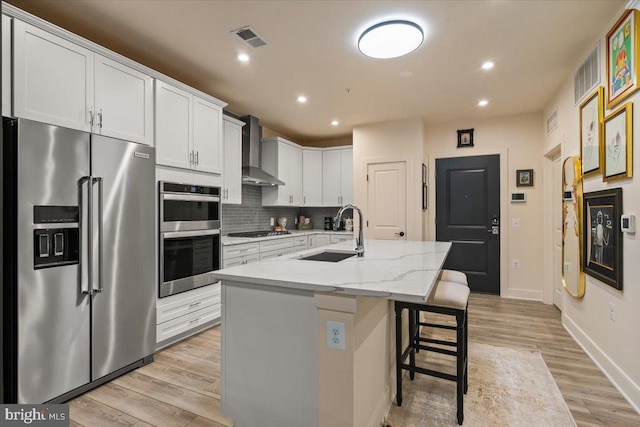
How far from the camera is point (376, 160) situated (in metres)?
5.11

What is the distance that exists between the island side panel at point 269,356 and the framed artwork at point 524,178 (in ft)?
13.6

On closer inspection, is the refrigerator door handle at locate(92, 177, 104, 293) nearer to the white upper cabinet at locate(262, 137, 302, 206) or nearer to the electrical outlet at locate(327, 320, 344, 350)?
the electrical outlet at locate(327, 320, 344, 350)

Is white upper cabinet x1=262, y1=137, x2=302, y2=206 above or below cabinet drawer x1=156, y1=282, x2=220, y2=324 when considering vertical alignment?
above

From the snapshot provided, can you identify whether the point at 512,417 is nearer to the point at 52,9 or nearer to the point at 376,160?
the point at 376,160

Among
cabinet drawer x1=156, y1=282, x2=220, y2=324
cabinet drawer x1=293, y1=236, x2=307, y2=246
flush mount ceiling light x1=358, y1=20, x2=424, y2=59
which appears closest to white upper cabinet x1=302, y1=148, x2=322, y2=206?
cabinet drawer x1=293, y1=236, x2=307, y2=246

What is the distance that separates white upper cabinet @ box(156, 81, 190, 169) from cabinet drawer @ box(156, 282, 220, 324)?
121 cm

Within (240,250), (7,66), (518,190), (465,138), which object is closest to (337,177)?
(465,138)

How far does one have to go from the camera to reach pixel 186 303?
3176 millimetres

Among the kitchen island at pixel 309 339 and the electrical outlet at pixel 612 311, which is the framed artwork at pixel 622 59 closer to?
the electrical outlet at pixel 612 311

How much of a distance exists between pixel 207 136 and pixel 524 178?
4.14 meters

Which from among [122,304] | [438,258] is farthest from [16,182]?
[438,258]

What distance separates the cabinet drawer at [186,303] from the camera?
9.65ft

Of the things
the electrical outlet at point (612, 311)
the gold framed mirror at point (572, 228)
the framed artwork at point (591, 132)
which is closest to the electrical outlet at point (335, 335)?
the electrical outlet at point (612, 311)

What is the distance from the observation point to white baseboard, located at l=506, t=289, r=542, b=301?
181 inches
